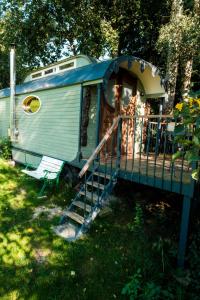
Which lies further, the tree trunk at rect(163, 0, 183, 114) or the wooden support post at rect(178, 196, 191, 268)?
the tree trunk at rect(163, 0, 183, 114)

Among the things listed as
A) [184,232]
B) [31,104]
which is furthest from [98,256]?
[31,104]

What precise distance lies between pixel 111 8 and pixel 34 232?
1286cm

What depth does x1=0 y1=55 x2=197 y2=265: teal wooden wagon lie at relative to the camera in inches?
176

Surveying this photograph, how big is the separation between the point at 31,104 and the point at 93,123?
9.58ft

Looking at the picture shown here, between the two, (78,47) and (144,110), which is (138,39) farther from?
(144,110)

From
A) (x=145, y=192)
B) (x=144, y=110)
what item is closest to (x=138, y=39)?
(x=144, y=110)

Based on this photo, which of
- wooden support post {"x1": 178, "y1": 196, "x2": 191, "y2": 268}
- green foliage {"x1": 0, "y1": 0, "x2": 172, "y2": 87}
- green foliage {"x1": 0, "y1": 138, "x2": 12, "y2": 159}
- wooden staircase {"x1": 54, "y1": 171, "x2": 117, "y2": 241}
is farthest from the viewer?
green foliage {"x1": 0, "y1": 0, "x2": 172, "y2": 87}

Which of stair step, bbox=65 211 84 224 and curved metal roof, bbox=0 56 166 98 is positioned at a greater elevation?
curved metal roof, bbox=0 56 166 98

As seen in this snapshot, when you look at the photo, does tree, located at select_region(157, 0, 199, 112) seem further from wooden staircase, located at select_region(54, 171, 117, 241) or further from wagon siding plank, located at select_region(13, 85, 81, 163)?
wooden staircase, located at select_region(54, 171, 117, 241)

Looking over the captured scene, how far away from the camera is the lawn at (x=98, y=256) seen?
300cm

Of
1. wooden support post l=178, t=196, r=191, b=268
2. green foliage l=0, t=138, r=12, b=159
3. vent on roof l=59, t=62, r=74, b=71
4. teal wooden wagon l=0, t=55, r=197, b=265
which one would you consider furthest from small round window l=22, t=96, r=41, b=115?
wooden support post l=178, t=196, r=191, b=268

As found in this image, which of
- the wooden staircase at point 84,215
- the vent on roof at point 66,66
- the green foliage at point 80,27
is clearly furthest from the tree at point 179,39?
the wooden staircase at point 84,215

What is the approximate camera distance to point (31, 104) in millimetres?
8242

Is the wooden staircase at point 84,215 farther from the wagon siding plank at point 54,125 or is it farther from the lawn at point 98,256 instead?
the wagon siding plank at point 54,125
